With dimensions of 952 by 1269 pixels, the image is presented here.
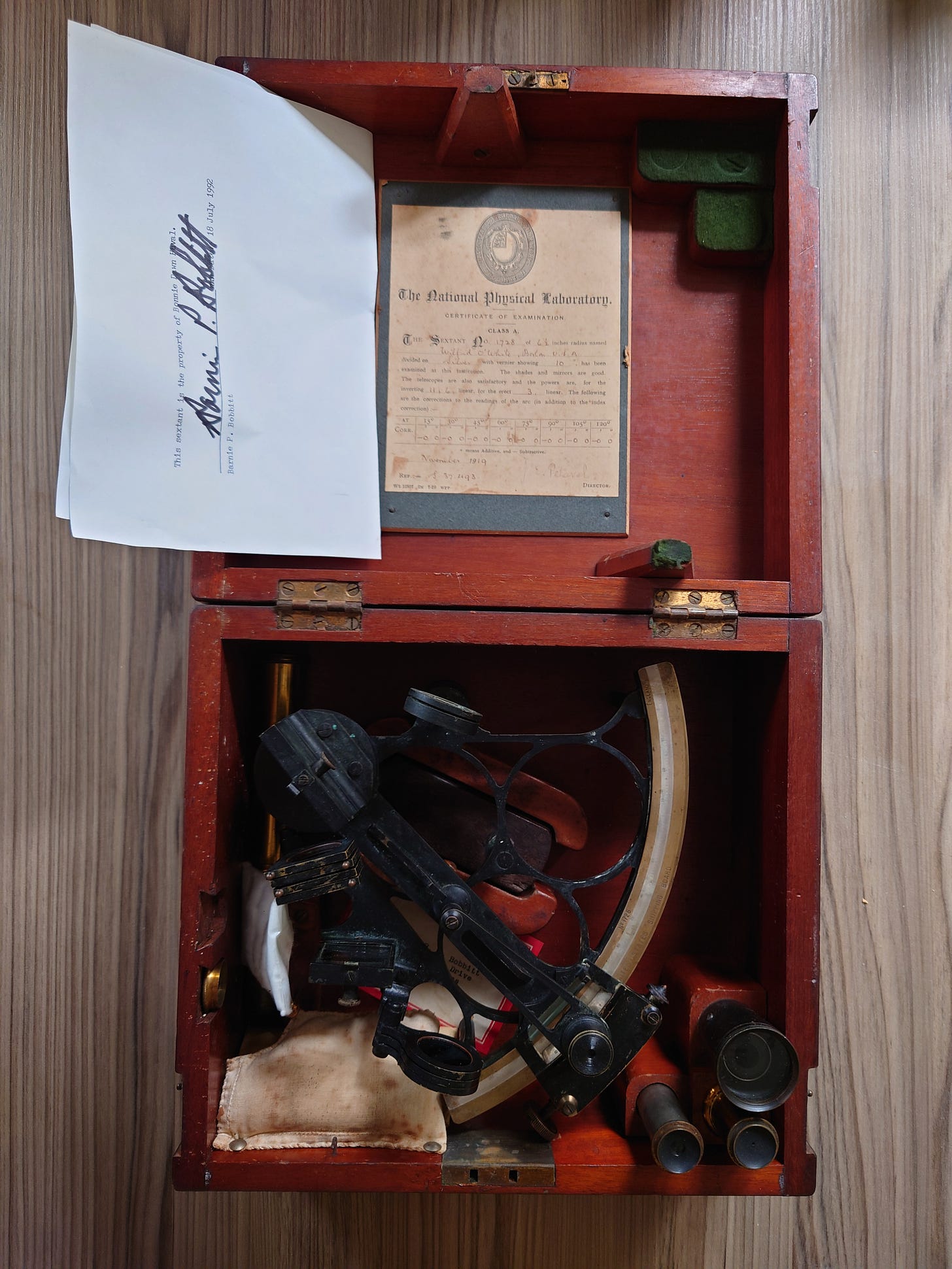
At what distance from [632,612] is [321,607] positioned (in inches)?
10.9

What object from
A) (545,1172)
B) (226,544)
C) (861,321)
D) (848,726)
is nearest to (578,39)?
(861,321)

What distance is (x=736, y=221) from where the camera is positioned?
778 mm

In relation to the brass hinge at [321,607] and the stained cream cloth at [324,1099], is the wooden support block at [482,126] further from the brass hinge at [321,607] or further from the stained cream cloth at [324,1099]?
the stained cream cloth at [324,1099]

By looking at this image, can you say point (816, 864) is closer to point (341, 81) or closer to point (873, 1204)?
point (873, 1204)

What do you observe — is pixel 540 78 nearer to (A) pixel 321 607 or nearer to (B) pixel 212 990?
(A) pixel 321 607

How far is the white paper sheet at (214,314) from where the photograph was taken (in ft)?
2.28

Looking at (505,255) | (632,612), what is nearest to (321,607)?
(632,612)

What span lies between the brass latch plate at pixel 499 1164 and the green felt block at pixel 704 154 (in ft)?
3.00

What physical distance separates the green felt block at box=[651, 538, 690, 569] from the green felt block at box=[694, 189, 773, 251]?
0.33m

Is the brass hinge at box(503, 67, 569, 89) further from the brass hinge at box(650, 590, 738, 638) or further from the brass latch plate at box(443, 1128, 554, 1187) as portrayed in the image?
the brass latch plate at box(443, 1128, 554, 1187)

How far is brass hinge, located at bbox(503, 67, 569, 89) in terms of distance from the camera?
740mm

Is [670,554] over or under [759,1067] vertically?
over
